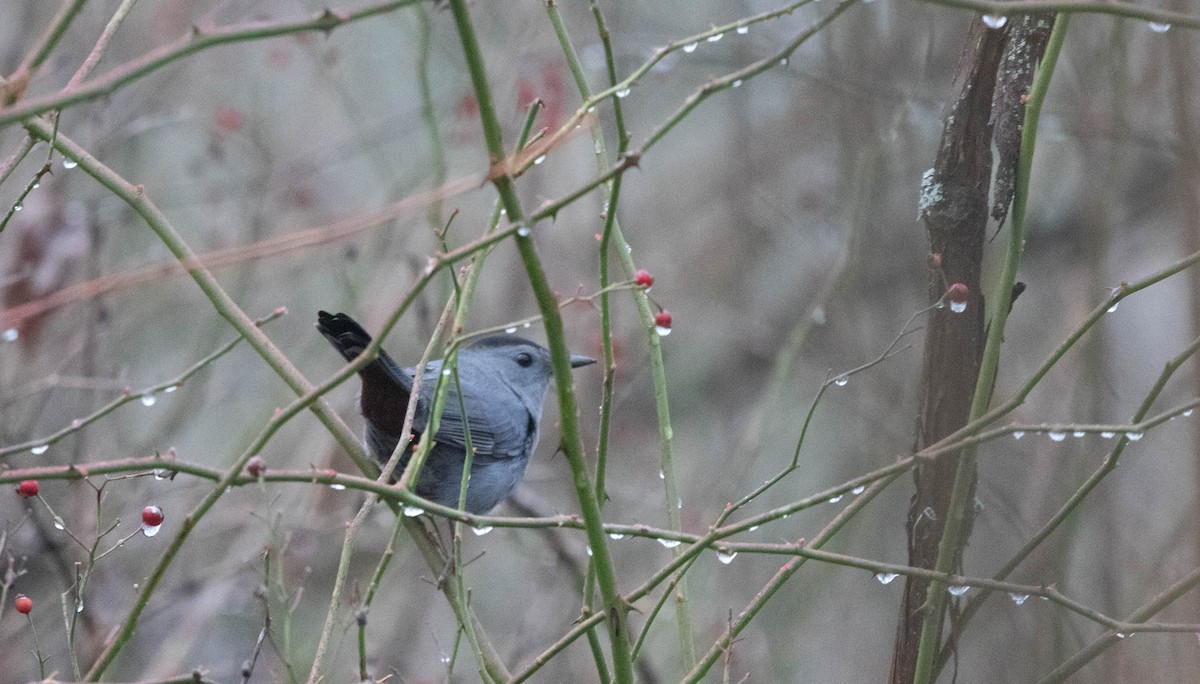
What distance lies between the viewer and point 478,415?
421cm

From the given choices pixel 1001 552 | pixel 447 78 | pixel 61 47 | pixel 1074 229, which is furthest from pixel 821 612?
pixel 61 47

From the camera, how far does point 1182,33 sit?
2883 millimetres

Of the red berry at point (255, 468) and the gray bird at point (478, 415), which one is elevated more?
the gray bird at point (478, 415)

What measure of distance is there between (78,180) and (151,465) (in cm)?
503

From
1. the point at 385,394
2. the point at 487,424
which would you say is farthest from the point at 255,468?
the point at 487,424

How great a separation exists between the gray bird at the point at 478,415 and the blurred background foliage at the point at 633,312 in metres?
0.31

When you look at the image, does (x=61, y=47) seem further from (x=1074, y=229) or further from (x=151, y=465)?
(x=1074, y=229)

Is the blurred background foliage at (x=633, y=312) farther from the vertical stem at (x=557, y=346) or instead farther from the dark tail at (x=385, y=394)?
the vertical stem at (x=557, y=346)

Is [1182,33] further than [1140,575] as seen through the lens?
No

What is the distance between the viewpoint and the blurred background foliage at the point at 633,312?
12.8 ft

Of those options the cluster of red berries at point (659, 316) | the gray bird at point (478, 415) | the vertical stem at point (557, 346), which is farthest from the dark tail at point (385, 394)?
the vertical stem at point (557, 346)

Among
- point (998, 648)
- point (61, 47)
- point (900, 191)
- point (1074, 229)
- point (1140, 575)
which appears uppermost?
point (1074, 229)

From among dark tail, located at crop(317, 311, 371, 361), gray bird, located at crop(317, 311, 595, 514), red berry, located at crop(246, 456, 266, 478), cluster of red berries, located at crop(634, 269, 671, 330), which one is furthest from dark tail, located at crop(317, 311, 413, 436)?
red berry, located at crop(246, 456, 266, 478)

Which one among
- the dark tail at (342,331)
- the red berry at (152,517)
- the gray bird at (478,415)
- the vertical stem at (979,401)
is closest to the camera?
the vertical stem at (979,401)
